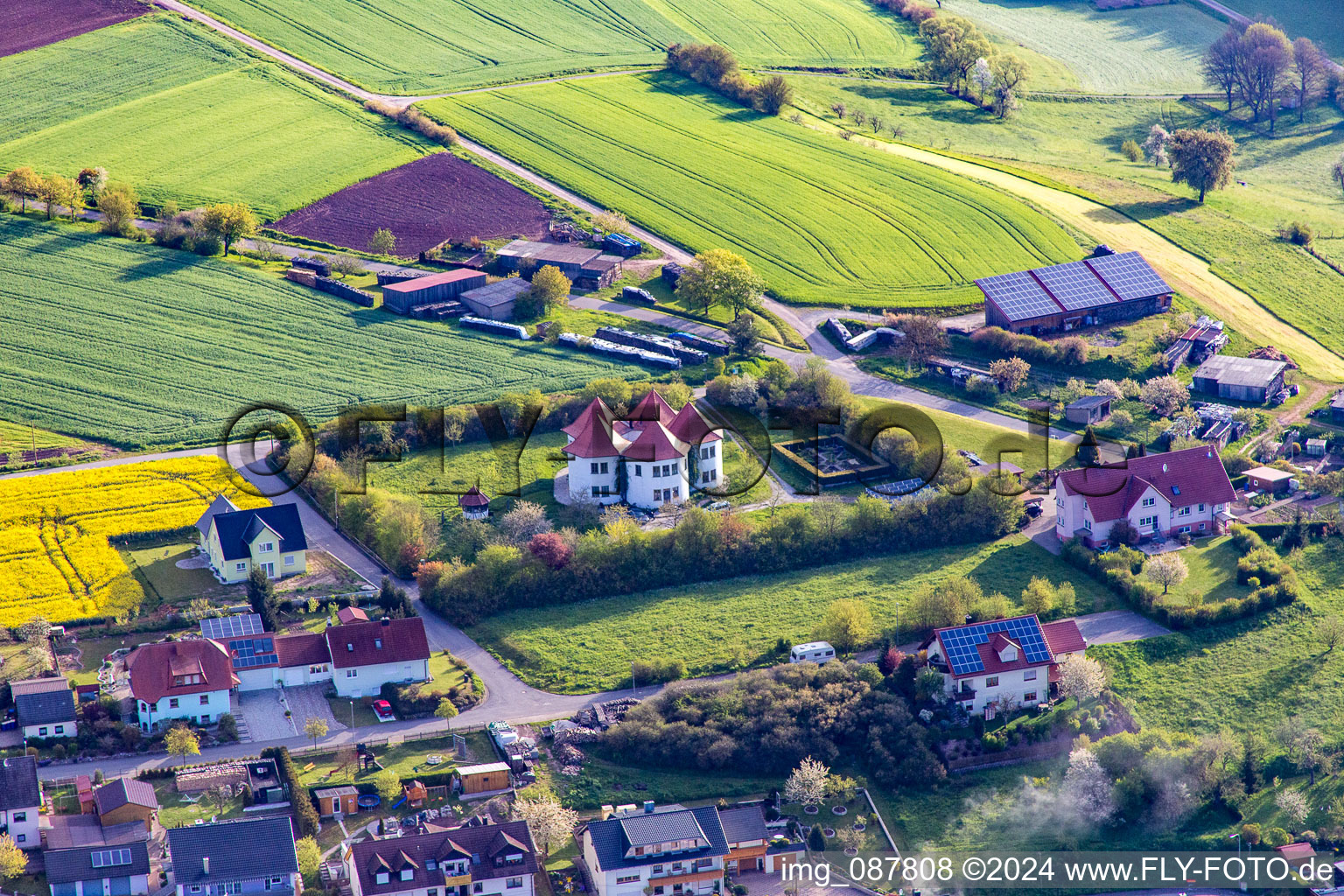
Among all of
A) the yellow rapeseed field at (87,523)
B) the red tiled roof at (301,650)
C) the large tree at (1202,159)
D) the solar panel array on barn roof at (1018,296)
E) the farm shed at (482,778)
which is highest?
the large tree at (1202,159)

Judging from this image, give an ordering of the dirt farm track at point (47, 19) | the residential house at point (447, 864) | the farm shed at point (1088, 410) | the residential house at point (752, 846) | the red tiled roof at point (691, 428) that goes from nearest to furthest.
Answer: the residential house at point (447, 864) < the residential house at point (752, 846) < the red tiled roof at point (691, 428) < the farm shed at point (1088, 410) < the dirt farm track at point (47, 19)

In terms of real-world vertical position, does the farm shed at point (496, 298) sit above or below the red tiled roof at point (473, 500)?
above

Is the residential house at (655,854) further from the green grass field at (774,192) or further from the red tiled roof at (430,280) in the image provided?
the green grass field at (774,192)

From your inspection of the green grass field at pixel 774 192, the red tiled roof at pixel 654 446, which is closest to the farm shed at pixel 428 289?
the green grass field at pixel 774 192

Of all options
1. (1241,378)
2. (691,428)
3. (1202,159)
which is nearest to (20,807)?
(691,428)

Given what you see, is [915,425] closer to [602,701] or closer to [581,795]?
[602,701]

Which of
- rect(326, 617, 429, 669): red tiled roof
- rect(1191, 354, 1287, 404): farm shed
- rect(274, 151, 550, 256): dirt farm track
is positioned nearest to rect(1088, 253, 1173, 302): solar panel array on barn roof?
rect(1191, 354, 1287, 404): farm shed

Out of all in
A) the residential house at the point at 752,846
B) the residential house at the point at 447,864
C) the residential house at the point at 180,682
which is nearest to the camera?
the residential house at the point at 447,864
